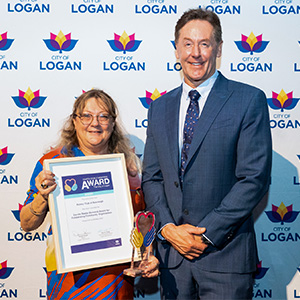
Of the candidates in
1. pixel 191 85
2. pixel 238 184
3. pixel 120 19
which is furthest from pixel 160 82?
pixel 238 184

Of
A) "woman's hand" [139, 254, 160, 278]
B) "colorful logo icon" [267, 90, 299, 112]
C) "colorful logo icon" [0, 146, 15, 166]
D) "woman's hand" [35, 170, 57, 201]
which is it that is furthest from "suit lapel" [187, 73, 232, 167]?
"colorful logo icon" [0, 146, 15, 166]

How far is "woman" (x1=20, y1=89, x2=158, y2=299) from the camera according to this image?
6.35 ft

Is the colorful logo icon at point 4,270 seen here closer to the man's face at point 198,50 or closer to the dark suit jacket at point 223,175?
the dark suit jacket at point 223,175

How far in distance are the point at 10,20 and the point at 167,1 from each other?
122 cm

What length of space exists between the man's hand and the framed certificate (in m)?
0.22

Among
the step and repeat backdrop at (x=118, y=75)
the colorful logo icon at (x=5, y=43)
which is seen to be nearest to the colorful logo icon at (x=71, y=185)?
the step and repeat backdrop at (x=118, y=75)

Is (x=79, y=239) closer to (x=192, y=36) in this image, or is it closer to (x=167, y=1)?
(x=192, y=36)

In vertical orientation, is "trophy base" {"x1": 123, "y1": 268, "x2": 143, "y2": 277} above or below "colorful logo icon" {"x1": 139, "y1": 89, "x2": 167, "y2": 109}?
below

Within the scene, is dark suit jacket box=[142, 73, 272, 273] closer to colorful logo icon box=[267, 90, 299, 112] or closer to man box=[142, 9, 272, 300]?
man box=[142, 9, 272, 300]

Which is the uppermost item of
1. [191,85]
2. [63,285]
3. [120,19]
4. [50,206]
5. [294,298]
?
[120,19]

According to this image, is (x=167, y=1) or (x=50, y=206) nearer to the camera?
(x=50, y=206)

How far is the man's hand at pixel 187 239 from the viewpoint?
5.85ft

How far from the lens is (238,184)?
70.5 inches

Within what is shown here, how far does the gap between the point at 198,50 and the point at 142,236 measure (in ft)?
3.18
